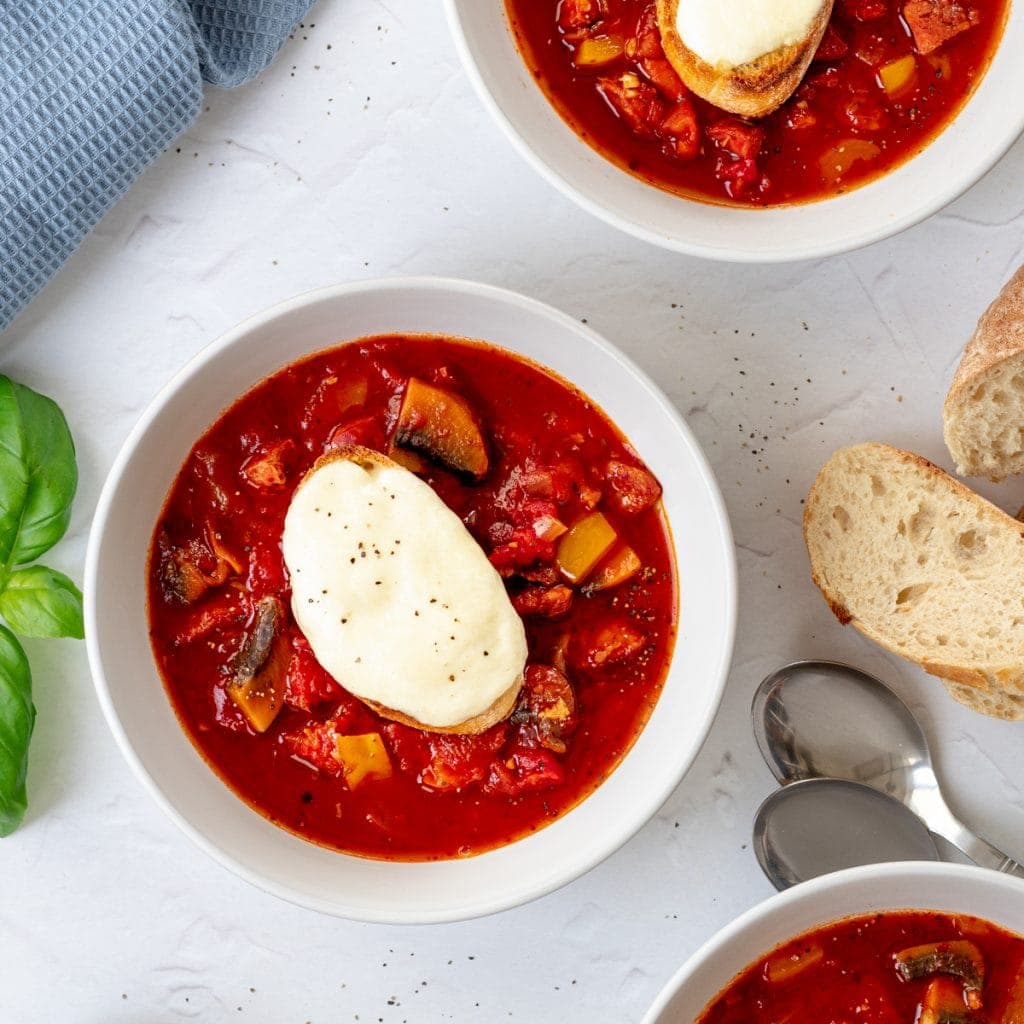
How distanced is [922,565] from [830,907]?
960mm

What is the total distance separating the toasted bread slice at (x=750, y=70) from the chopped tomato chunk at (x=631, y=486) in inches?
38.4

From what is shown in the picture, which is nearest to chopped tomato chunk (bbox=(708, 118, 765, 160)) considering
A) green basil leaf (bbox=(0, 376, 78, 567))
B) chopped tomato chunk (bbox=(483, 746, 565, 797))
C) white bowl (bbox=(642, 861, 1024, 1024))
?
chopped tomato chunk (bbox=(483, 746, 565, 797))

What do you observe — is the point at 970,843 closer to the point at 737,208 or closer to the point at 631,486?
the point at 631,486

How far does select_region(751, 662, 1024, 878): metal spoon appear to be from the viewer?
3281 millimetres

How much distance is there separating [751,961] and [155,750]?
166 cm

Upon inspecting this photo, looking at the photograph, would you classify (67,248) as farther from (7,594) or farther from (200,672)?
(200,672)

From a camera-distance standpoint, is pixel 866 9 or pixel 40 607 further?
pixel 40 607

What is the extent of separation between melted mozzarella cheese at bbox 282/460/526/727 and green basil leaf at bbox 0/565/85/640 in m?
0.70

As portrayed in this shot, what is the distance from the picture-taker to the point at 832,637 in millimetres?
3363

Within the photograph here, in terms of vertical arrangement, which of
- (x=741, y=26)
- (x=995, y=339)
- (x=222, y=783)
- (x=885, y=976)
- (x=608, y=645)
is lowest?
(x=885, y=976)

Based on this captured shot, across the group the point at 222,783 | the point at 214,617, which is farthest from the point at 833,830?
the point at 214,617

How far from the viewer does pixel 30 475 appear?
3125 millimetres

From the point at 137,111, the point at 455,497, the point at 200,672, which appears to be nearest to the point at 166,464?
the point at 200,672

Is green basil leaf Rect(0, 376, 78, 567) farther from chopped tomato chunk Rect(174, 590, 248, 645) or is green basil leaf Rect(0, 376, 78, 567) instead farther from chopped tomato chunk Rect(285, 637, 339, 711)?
chopped tomato chunk Rect(285, 637, 339, 711)
